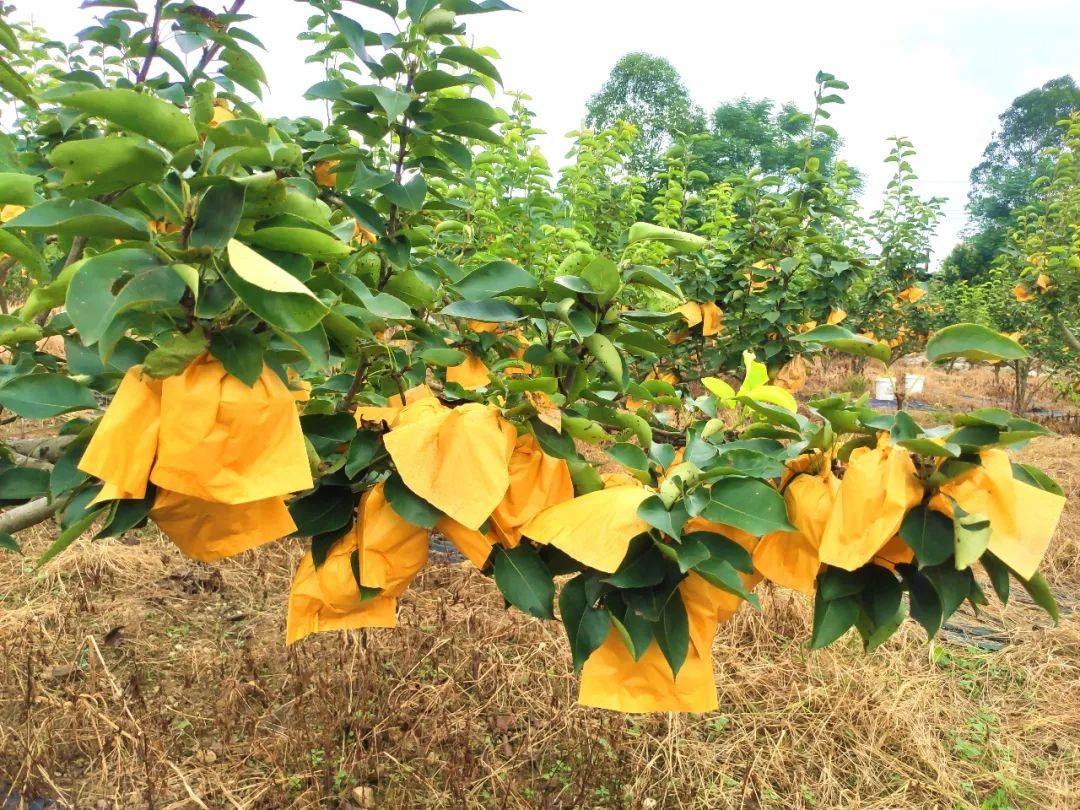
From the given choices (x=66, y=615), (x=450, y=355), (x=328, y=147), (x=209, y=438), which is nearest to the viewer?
(x=209, y=438)

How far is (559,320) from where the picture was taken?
83cm

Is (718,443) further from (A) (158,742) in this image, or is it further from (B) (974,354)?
(A) (158,742)

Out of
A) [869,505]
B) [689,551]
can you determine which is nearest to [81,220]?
[689,551]

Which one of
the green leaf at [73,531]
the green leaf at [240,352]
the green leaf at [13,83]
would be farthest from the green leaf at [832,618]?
the green leaf at [13,83]

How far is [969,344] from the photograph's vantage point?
75 cm

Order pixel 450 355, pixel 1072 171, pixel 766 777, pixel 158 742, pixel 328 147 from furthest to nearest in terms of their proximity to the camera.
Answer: pixel 1072 171
pixel 766 777
pixel 158 742
pixel 328 147
pixel 450 355

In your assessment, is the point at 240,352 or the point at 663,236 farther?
the point at 663,236

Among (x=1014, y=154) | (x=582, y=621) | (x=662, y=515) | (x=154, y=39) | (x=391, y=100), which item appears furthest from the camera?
(x=1014, y=154)

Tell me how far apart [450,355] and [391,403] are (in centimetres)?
11

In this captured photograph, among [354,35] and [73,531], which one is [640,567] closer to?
[73,531]

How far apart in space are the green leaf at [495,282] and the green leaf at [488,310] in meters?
0.01

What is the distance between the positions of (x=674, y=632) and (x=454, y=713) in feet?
4.94

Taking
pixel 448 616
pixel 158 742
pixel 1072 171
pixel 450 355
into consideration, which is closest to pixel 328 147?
pixel 450 355

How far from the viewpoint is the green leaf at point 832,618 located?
2.51 feet
